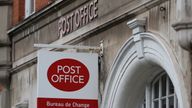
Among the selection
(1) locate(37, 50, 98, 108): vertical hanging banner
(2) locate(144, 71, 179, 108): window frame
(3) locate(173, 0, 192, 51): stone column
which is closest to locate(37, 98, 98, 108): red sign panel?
(1) locate(37, 50, 98, 108): vertical hanging banner

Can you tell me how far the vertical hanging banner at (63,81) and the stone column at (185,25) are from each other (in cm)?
398

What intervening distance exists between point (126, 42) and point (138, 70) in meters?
0.59

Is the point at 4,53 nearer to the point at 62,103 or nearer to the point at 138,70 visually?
the point at 62,103

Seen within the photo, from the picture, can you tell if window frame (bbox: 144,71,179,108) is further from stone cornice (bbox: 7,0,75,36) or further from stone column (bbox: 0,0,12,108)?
stone column (bbox: 0,0,12,108)

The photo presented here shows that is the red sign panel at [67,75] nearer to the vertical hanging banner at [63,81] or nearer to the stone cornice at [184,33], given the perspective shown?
the vertical hanging banner at [63,81]

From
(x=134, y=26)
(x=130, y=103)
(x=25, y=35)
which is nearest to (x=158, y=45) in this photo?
(x=134, y=26)

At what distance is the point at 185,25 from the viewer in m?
14.4

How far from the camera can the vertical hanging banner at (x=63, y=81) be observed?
59.0 ft

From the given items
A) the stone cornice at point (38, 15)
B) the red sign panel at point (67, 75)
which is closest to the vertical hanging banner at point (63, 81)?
the red sign panel at point (67, 75)

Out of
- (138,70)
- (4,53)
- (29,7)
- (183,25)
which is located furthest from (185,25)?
(4,53)

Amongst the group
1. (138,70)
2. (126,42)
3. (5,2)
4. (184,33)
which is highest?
(5,2)

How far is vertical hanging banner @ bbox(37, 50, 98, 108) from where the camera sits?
18.0 meters

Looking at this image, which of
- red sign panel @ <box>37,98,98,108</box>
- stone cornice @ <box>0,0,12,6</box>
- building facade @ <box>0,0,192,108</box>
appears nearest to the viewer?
building facade @ <box>0,0,192,108</box>

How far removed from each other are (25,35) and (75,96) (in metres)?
6.04
